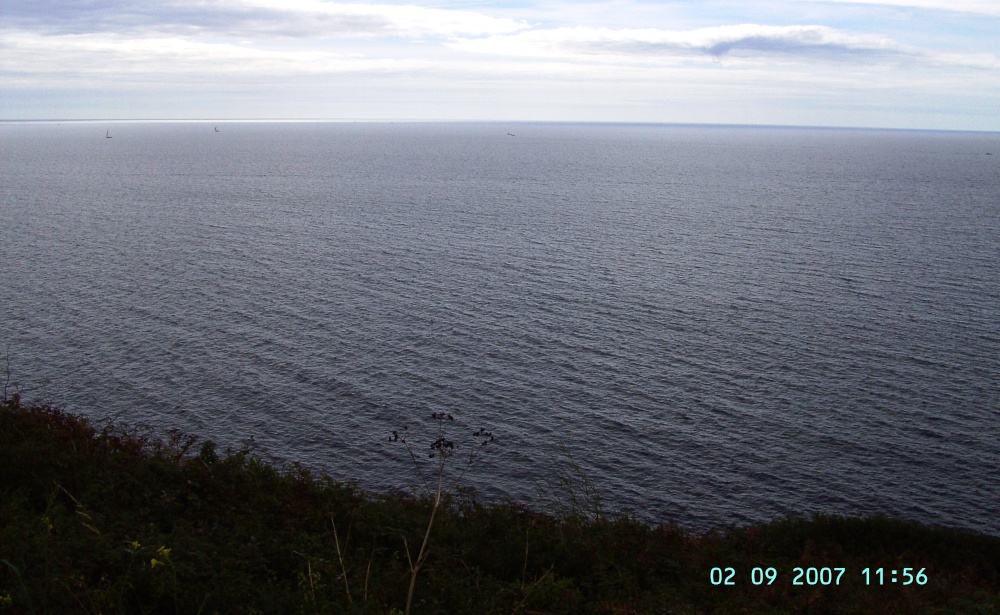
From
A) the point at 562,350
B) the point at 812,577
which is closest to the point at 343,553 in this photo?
the point at 812,577

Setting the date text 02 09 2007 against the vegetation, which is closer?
the vegetation

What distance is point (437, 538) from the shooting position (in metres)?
22.5

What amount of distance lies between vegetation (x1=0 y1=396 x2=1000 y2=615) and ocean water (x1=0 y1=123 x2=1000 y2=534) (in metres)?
6.84

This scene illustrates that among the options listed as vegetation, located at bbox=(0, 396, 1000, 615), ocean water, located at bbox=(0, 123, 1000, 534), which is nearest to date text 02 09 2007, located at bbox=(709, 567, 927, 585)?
vegetation, located at bbox=(0, 396, 1000, 615)

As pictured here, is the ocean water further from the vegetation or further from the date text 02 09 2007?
the date text 02 09 2007

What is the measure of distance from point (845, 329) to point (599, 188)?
370 feet

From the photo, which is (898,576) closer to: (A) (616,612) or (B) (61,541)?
(A) (616,612)

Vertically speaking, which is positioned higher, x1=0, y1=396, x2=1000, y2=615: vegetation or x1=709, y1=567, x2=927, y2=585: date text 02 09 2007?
x1=0, y1=396, x2=1000, y2=615: vegetation

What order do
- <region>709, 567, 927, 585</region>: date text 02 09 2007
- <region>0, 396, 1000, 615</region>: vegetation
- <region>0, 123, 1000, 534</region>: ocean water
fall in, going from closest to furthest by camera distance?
1. <region>0, 396, 1000, 615</region>: vegetation
2. <region>709, 567, 927, 585</region>: date text 02 09 2007
3. <region>0, 123, 1000, 534</region>: ocean water

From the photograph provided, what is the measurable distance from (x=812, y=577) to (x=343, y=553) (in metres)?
13.4

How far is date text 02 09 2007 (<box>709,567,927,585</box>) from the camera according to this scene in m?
21.0

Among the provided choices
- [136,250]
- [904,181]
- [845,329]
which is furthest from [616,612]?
[904,181]

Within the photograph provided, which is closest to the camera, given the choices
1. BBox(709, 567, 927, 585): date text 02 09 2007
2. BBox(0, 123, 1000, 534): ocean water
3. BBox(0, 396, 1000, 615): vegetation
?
BBox(0, 396, 1000, 615): vegetation

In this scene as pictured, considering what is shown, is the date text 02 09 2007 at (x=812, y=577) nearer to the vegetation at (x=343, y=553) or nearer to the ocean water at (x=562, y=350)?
the vegetation at (x=343, y=553)
